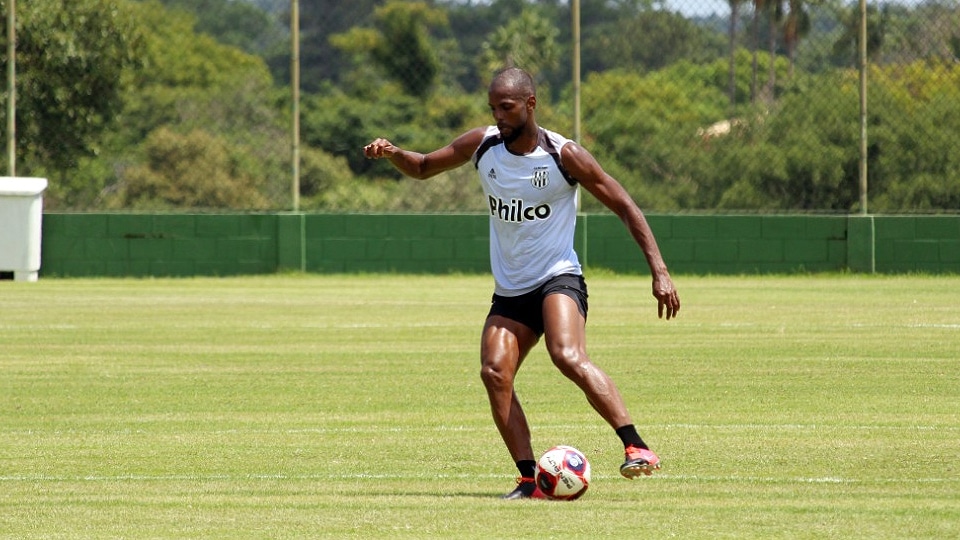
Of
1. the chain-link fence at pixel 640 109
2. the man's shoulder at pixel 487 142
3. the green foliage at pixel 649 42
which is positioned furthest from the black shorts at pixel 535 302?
the green foliage at pixel 649 42

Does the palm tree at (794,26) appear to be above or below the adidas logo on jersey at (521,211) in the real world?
above

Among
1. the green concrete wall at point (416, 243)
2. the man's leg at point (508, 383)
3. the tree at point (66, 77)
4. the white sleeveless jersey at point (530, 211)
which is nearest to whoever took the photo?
the man's leg at point (508, 383)

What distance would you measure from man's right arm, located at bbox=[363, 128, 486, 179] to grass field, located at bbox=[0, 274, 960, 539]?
1562 mm

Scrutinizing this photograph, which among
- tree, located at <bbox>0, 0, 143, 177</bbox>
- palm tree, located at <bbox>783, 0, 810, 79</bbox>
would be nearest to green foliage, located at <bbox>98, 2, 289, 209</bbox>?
tree, located at <bbox>0, 0, 143, 177</bbox>

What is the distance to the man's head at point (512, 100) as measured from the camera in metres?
8.17

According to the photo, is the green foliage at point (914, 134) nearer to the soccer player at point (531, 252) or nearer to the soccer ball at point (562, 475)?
the soccer player at point (531, 252)

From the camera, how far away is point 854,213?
97.8 ft

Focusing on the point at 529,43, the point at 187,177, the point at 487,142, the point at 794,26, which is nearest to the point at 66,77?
the point at 187,177

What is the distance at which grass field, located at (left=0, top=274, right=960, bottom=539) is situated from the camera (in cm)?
741

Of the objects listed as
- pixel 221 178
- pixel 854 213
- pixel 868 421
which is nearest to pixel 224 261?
pixel 221 178

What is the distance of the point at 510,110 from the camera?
8.19 meters

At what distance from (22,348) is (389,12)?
24.7 m

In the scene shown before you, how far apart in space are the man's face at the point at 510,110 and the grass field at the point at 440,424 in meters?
1.74

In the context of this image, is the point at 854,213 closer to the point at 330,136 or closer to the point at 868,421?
the point at 330,136
